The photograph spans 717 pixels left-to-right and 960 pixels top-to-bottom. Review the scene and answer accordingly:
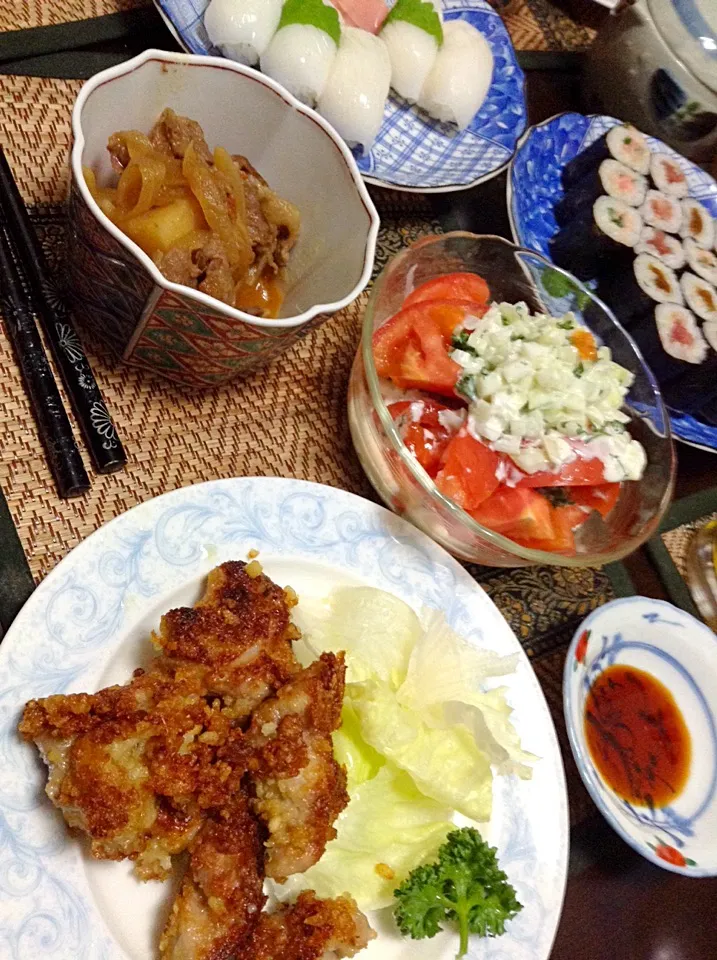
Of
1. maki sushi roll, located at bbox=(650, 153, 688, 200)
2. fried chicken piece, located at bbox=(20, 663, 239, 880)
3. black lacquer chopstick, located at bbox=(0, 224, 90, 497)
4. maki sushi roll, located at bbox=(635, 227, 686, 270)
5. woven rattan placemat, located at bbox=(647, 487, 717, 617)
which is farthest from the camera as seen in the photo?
maki sushi roll, located at bbox=(650, 153, 688, 200)

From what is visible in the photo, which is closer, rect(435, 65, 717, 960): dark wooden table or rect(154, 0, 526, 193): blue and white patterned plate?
rect(435, 65, 717, 960): dark wooden table

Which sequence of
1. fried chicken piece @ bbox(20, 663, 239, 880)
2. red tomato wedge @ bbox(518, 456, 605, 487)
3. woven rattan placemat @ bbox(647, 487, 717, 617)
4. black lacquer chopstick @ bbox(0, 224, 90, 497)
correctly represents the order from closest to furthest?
fried chicken piece @ bbox(20, 663, 239, 880) < black lacquer chopstick @ bbox(0, 224, 90, 497) < red tomato wedge @ bbox(518, 456, 605, 487) < woven rattan placemat @ bbox(647, 487, 717, 617)

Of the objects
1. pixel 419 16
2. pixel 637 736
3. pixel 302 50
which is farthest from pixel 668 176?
pixel 637 736

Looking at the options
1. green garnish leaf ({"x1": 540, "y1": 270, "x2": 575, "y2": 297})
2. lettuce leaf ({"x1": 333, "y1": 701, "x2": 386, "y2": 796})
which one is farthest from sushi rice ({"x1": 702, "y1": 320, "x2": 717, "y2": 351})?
lettuce leaf ({"x1": 333, "y1": 701, "x2": 386, "y2": 796})

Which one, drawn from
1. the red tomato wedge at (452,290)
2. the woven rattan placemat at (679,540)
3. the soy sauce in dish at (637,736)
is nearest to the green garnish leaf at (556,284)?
the red tomato wedge at (452,290)

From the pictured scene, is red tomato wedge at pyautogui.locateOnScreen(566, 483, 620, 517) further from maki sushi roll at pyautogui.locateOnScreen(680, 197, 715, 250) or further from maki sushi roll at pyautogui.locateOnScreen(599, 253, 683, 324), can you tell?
maki sushi roll at pyautogui.locateOnScreen(680, 197, 715, 250)

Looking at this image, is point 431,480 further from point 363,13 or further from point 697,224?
point 697,224

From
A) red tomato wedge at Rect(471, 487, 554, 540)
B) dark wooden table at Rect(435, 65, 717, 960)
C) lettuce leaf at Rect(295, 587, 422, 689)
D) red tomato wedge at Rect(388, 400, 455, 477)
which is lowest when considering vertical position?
dark wooden table at Rect(435, 65, 717, 960)
